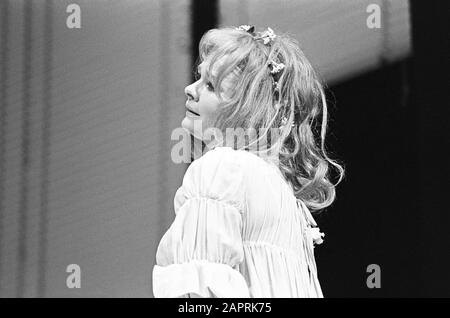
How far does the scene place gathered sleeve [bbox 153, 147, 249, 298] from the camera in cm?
163

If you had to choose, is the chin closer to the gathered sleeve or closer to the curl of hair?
the curl of hair

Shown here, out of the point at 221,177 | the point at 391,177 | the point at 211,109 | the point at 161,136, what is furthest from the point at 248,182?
the point at 391,177

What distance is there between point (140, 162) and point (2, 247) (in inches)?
17.6

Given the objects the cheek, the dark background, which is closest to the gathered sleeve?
the cheek

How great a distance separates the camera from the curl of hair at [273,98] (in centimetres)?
187

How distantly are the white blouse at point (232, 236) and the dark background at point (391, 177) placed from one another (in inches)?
38.1

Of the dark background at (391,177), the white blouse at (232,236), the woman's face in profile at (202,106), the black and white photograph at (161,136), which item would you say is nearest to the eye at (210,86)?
the woman's face in profile at (202,106)

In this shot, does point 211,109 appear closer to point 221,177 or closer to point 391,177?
point 221,177

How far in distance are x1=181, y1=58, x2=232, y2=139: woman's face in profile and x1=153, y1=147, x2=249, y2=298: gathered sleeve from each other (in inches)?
6.0

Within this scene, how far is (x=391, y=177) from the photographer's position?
284cm

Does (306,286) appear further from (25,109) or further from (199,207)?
(25,109)

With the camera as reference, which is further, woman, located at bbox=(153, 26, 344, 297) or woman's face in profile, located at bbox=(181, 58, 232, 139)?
woman's face in profile, located at bbox=(181, 58, 232, 139)

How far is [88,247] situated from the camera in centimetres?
274

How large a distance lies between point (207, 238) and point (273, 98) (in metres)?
0.40
